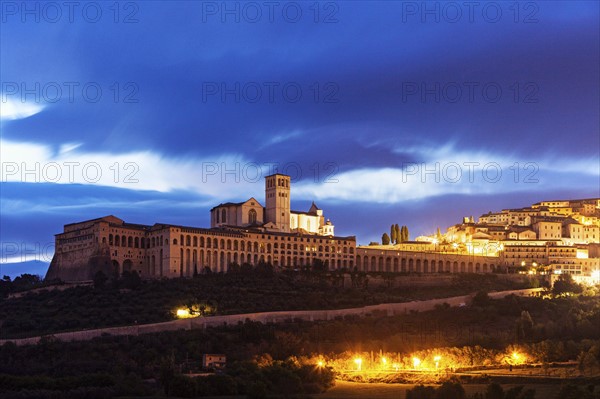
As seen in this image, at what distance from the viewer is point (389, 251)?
3337 inches

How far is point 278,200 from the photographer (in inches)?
3403

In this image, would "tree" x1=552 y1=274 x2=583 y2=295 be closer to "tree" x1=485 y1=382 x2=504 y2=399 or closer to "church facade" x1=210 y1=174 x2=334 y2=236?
"church facade" x1=210 y1=174 x2=334 y2=236

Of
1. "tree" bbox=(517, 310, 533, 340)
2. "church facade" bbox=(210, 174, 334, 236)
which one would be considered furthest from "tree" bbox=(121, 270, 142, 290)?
"tree" bbox=(517, 310, 533, 340)

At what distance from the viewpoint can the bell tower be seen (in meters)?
86.0

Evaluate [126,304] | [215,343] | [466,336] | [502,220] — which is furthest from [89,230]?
[502,220]

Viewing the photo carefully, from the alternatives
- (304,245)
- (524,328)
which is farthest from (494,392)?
(304,245)

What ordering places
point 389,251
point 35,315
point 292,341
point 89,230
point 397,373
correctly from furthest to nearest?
point 389,251, point 89,230, point 35,315, point 292,341, point 397,373

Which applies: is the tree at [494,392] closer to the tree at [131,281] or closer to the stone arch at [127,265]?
the tree at [131,281]

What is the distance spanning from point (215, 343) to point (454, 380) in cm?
1584

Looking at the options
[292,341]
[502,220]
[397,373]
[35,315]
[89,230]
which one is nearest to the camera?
[397,373]

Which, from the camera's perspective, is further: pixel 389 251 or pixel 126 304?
pixel 389 251

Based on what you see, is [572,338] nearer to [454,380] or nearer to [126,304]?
[454,380]

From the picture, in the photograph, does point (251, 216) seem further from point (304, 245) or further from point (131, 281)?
point (131, 281)

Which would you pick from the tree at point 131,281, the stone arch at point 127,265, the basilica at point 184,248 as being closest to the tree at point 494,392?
the tree at point 131,281
